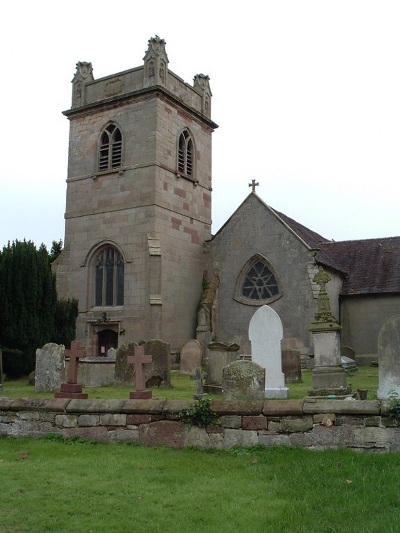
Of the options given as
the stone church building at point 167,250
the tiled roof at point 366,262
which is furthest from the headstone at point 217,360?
the tiled roof at point 366,262

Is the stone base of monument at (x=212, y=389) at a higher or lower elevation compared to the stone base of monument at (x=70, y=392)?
lower

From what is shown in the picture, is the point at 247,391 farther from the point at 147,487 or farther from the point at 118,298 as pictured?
the point at 118,298

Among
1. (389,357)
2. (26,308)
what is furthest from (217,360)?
(26,308)

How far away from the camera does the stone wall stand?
740 centimetres

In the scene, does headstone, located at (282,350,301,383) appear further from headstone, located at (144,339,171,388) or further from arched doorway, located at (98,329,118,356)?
arched doorway, located at (98,329,118,356)

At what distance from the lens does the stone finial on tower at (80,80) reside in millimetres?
26625

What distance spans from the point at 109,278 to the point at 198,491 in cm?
1892

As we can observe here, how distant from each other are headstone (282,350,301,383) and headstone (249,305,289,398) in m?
4.13

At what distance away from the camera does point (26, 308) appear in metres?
20.8

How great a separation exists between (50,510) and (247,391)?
427 centimetres

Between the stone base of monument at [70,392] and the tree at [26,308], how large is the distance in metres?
9.58

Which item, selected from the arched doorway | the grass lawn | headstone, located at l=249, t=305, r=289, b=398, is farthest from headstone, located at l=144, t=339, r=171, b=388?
the arched doorway

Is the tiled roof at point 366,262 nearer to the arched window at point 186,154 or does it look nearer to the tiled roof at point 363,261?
the tiled roof at point 363,261

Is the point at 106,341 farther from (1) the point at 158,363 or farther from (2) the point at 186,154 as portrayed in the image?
(1) the point at 158,363
